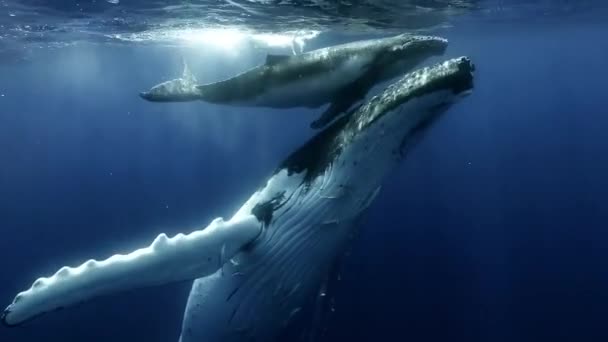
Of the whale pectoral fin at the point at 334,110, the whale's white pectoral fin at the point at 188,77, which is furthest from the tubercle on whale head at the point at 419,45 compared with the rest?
the whale's white pectoral fin at the point at 188,77

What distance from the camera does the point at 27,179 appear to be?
172ft

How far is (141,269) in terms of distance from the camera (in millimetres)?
4270

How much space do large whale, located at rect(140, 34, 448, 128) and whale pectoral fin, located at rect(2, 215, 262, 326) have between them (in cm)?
125

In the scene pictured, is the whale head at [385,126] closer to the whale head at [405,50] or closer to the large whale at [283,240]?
the large whale at [283,240]

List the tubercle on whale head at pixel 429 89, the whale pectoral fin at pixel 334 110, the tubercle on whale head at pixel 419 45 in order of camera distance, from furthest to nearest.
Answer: the whale pectoral fin at pixel 334 110 < the tubercle on whale head at pixel 419 45 < the tubercle on whale head at pixel 429 89

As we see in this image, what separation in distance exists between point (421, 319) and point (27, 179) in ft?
159

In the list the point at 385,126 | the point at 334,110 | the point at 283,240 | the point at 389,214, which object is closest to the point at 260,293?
the point at 283,240

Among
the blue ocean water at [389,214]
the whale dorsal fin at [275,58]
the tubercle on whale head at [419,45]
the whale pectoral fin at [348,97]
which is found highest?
the tubercle on whale head at [419,45]

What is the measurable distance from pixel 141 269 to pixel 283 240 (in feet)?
4.65

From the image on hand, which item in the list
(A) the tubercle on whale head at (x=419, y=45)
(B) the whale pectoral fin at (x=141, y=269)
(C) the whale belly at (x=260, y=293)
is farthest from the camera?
(C) the whale belly at (x=260, y=293)

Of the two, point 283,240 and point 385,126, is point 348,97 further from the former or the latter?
point 283,240

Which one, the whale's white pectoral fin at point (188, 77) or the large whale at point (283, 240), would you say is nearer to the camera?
the large whale at point (283, 240)

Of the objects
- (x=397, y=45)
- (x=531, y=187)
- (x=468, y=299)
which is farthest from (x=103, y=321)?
(x=531, y=187)

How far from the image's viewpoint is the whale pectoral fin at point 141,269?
13.5ft
